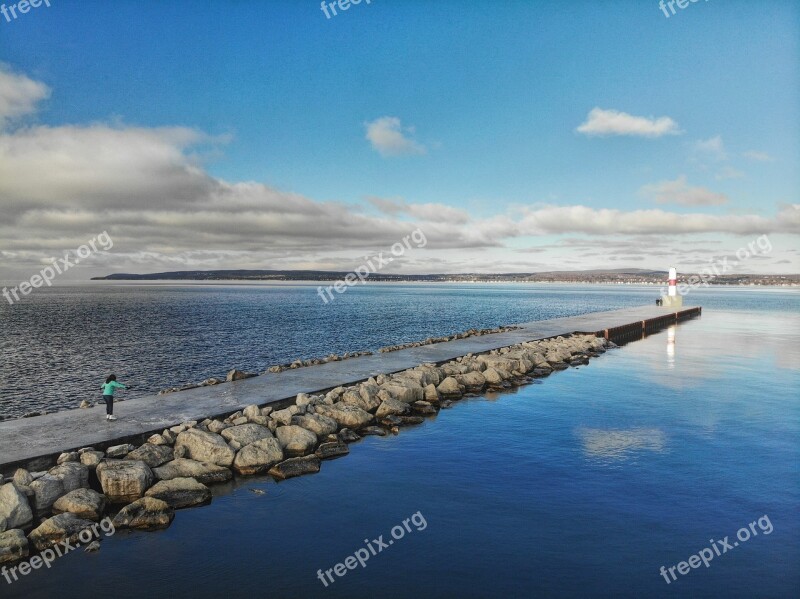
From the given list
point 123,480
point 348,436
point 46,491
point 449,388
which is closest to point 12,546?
point 46,491

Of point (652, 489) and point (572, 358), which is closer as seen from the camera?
point (652, 489)

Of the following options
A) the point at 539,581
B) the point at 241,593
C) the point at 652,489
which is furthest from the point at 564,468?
the point at 241,593

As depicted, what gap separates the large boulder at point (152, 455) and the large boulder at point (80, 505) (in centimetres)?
129

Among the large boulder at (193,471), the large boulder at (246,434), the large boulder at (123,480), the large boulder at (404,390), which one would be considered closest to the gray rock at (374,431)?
the large boulder at (404,390)

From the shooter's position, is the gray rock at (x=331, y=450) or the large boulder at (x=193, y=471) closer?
the large boulder at (x=193, y=471)

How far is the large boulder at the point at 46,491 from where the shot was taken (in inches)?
342

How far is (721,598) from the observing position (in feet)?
22.8

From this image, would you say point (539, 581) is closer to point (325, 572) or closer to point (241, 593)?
point (325, 572)

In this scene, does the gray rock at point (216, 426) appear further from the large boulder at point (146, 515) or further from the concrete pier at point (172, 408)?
the large boulder at point (146, 515)

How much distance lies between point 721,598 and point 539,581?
7.67 feet

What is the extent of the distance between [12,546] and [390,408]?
30.0ft

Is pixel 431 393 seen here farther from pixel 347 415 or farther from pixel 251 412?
pixel 251 412

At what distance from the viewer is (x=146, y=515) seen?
873cm

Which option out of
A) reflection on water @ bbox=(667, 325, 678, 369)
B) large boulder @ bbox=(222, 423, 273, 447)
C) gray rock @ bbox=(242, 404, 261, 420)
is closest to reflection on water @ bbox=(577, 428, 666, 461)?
large boulder @ bbox=(222, 423, 273, 447)
